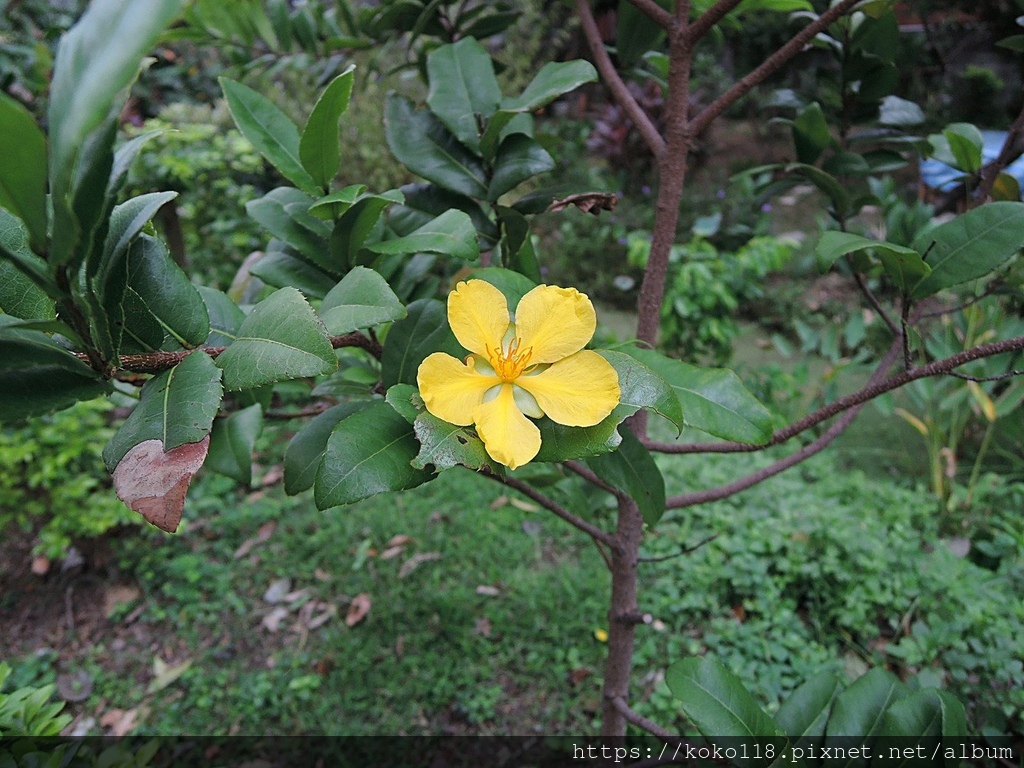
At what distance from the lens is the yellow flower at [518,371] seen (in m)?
0.52

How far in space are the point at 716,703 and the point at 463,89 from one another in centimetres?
85

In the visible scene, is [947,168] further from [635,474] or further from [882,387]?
[635,474]

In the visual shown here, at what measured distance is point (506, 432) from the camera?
1.72 ft

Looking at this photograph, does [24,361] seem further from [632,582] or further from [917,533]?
[917,533]

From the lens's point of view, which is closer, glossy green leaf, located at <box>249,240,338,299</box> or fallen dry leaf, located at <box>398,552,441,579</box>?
glossy green leaf, located at <box>249,240,338,299</box>

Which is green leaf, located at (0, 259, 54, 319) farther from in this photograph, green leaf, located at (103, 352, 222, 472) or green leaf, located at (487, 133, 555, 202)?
green leaf, located at (487, 133, 555, 202)

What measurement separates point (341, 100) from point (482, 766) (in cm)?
151

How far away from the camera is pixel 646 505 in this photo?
2.48 feet

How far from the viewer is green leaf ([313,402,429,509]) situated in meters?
0.53

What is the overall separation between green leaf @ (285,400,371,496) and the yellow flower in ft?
0.55

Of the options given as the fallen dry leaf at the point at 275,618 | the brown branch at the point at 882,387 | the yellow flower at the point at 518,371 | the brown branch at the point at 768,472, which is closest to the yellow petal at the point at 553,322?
the yellow flower at the point at 518,371

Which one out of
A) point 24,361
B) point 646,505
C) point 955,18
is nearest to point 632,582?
point 646,505

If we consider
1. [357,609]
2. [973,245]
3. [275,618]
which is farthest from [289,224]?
[275,618]

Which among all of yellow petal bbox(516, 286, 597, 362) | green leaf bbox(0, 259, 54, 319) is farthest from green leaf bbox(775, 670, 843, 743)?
green leaf bbox(0, 259, 54, 319)
